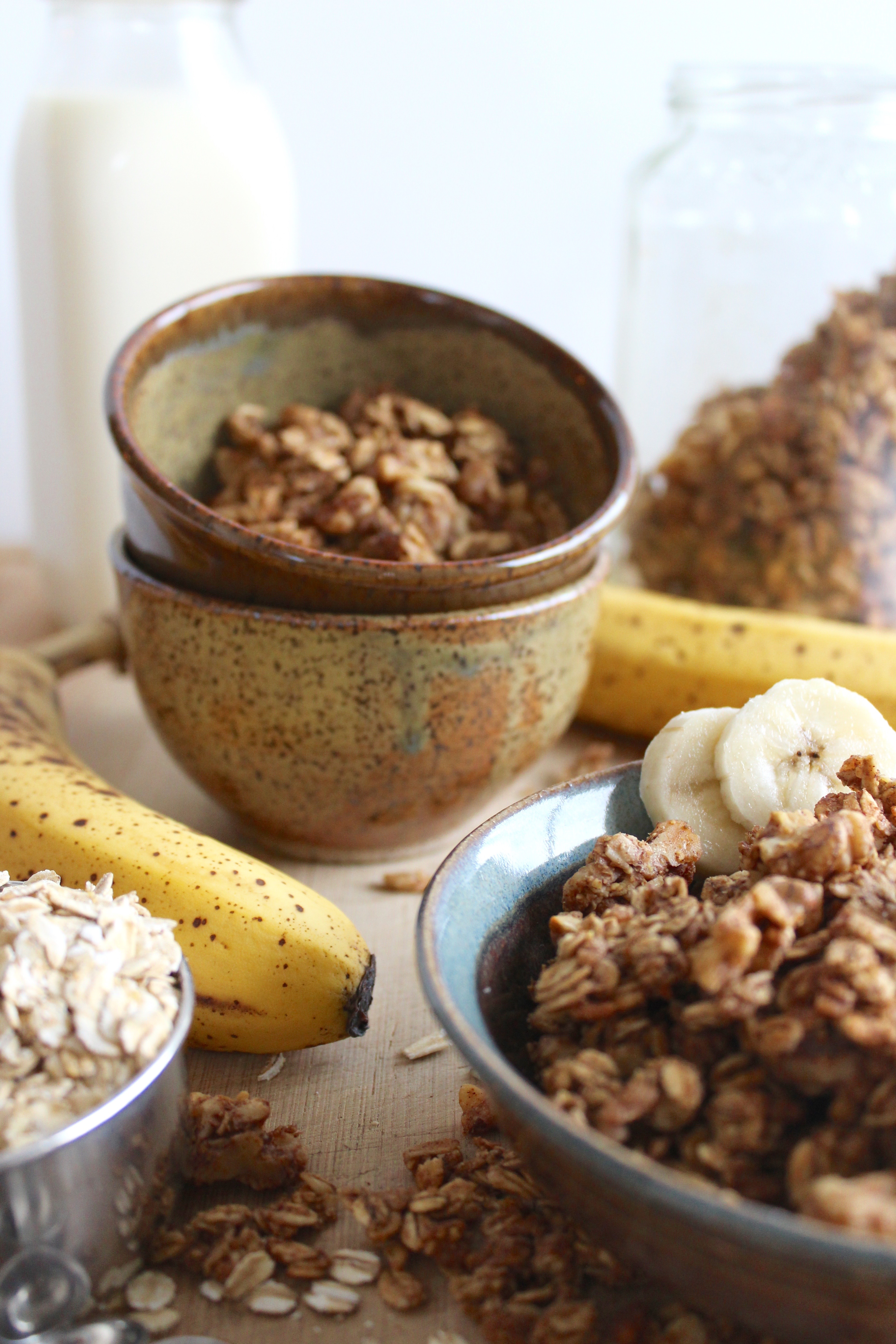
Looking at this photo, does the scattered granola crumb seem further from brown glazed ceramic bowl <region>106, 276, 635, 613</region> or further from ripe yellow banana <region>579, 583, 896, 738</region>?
ripe yellow banana <region>579, 583, 896, 738</region>

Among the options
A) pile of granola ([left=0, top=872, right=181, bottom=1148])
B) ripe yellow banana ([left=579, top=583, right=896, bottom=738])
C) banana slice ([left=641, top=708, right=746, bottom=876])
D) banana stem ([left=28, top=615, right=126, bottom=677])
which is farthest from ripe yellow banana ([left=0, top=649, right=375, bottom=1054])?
ripe yellow banana ([left=579, top=583, right=896, bottom=738])

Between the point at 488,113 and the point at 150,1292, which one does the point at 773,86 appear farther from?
the point at 150,1292

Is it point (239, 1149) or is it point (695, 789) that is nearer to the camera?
point (239, 1149)

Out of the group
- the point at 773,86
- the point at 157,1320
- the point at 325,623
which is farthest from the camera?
the point at 773,86

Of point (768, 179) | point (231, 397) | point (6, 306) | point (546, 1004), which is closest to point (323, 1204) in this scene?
point (546, 1004)

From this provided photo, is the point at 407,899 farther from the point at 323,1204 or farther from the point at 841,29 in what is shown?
the point at 841,29

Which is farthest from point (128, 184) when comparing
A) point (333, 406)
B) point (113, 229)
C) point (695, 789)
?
point (695, 789)
